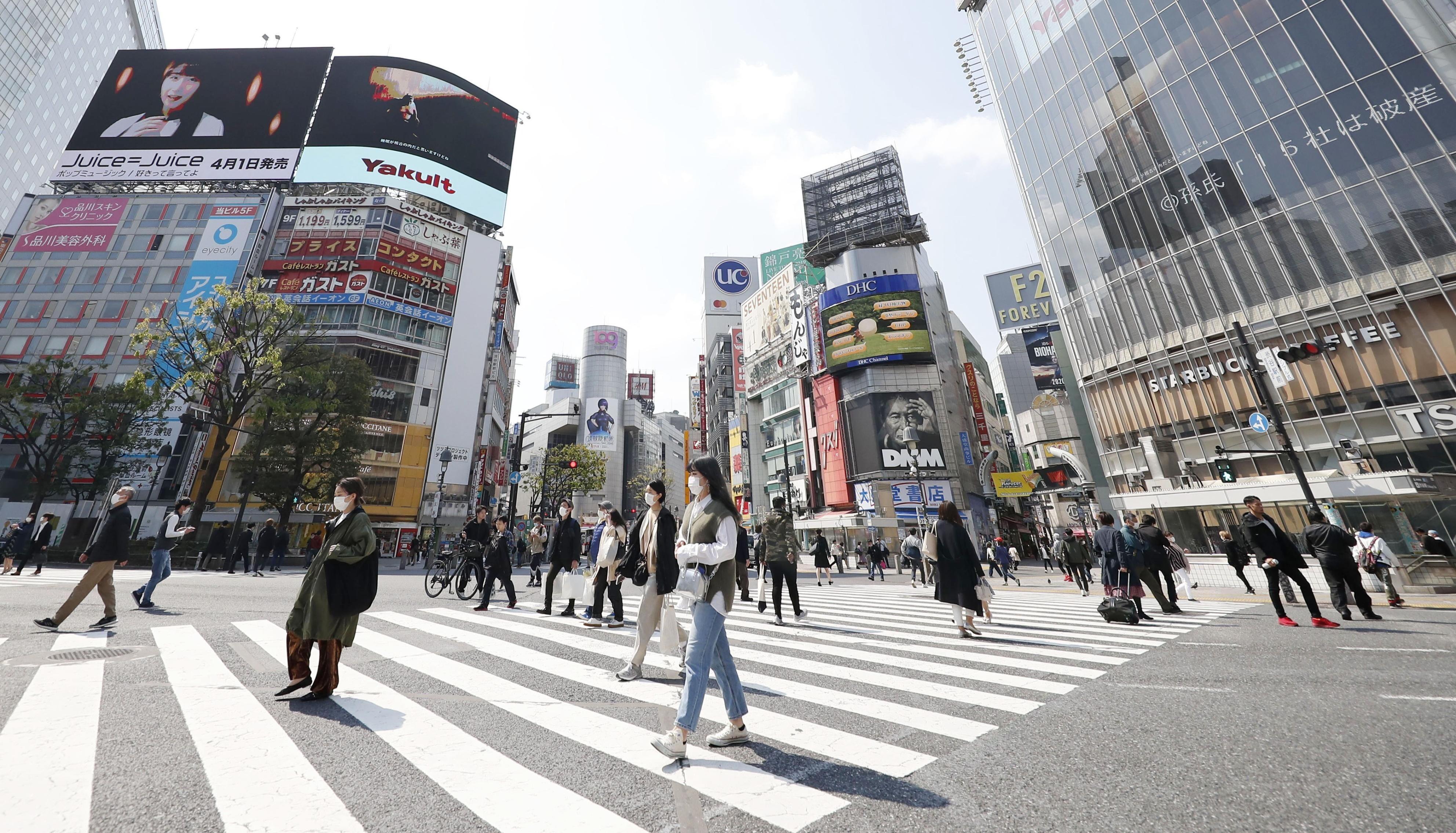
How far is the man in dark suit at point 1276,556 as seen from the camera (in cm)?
739

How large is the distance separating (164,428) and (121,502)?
117ft

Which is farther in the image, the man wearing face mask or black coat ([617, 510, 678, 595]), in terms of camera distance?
the man wearing face mask

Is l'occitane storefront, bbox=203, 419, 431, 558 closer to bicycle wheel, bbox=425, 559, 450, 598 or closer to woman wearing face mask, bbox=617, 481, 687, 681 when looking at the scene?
bicycle wheel, bbox=425, 559, 450, 598

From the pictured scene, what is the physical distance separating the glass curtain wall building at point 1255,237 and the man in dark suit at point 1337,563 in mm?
7715

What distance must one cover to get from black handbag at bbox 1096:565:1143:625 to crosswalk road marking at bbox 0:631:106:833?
1083 centimetres

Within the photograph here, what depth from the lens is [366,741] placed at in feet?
10.8

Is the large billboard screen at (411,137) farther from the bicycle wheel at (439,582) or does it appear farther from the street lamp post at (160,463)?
the bicycle wheel at (439,582)

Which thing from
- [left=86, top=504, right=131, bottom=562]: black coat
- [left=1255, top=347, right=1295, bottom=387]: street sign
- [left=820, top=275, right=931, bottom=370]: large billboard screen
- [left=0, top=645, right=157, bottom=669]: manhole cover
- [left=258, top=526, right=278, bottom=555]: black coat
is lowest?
[left=0, top=645, right=157, bottom=669]: manhole cover

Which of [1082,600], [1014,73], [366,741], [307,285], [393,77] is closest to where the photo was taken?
[366,741]

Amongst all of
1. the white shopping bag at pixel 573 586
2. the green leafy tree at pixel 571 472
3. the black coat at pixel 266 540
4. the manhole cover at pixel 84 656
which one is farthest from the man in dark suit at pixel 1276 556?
the green leafy tree at pixel 571 472

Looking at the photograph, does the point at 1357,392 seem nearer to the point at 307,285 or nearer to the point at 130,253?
the point at 307,285

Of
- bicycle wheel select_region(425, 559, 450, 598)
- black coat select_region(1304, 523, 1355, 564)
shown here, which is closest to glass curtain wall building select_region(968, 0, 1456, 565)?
black coat select_region(1304, 523, 1355, 564)

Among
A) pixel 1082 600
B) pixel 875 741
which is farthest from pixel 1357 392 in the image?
pixel 875 741

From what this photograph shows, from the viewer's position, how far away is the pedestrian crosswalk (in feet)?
8.07
